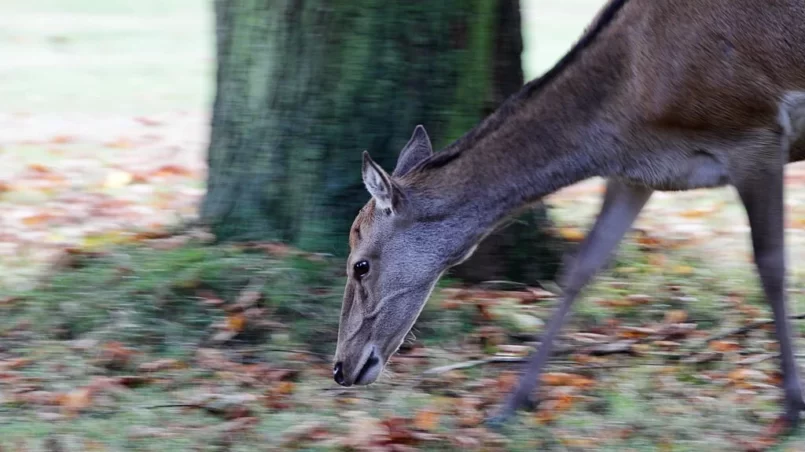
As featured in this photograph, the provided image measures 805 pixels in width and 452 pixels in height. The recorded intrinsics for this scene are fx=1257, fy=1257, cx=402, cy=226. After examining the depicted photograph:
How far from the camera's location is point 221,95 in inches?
275

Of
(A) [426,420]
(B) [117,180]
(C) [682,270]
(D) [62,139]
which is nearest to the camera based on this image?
(A) [426,420]

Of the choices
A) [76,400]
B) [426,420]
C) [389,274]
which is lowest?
[76,400]

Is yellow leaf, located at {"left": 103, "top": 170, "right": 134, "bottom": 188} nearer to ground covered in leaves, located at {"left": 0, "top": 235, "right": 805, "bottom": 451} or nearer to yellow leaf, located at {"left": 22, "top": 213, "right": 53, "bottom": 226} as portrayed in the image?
yellow leaf, located at {"left": 22, "top": 213, "right": 53, "bottom": 226}

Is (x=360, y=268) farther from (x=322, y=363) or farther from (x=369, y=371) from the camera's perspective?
(x=322, y=363)

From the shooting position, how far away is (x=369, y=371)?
18.0 ft

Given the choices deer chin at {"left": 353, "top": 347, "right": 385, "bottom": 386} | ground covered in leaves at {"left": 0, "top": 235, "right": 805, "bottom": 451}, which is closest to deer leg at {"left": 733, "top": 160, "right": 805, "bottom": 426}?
ground covered in leaves at {"left": 0, "top": 235, "right": 805, "bottom": 451}

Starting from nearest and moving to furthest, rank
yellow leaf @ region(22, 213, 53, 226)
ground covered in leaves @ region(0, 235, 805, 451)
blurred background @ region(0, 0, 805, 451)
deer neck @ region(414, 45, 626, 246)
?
ground covered in leaves @ region(0, 235, 805, 451) → blurred background @ region(0, 0, 805, 451) → deer neck @ region(414, 45, 626, 246) → yellow leaf @ region(22, 213, 53, 226)

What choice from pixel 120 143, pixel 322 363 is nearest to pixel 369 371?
pixel 322 363

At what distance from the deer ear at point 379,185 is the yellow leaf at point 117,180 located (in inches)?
187

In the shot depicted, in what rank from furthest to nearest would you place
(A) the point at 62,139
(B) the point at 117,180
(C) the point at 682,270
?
1. (A) the point at 62,139
2. (B) the point at 117,180
3. (C) the point at 682,270

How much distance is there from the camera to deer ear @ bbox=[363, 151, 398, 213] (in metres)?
5.25

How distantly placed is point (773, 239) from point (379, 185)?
169 centimetres

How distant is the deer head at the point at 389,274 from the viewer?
5.50 m

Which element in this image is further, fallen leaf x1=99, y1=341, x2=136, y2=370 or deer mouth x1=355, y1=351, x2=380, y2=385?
fallen leaf x1=99, y1=341, x2=136, y2=370
